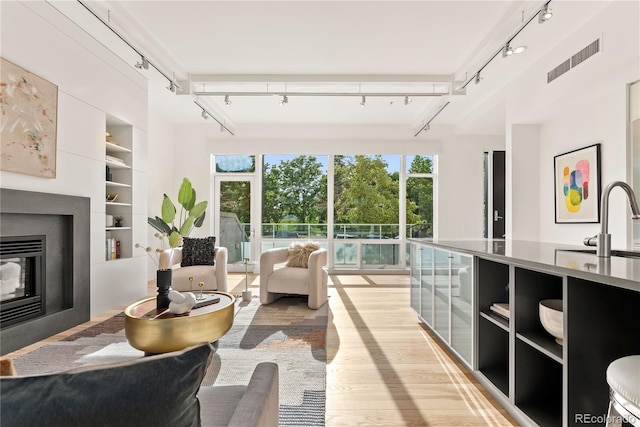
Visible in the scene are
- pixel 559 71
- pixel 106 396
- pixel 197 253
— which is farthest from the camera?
pixel 197 253

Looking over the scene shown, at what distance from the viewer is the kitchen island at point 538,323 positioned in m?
1.28

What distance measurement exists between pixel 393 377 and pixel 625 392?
1481mm

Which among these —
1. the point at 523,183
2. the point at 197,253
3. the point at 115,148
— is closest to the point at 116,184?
the point at 115,148

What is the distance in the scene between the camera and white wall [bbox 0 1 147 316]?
8.91 feet

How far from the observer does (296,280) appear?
12.8 ft

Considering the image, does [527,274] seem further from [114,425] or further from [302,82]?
[302,82]

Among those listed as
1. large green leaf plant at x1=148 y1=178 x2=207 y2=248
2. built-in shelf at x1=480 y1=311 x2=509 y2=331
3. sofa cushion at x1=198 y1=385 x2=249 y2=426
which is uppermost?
large green leaf plant at x1=148 y1=178 x2=207 y2=248

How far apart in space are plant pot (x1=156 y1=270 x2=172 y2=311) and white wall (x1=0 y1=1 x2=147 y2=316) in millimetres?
1353

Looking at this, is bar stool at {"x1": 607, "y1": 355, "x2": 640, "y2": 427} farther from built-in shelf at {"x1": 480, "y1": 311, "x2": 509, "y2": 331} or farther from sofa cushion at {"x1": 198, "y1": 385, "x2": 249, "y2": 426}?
sofa cushion at {"x1": 198, "y1": 385, "x2": 249, "y2": 426}

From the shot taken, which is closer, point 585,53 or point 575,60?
point 585,53

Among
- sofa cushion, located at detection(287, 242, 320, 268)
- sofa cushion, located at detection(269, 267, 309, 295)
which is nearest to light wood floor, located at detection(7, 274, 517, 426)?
sofa cushion, located at detection(269, 267, 309, 295)

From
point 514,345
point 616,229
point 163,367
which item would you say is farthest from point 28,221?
point 616,229

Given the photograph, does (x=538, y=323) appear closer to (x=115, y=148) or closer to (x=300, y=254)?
(x=300, y=254)

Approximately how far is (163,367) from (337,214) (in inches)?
236
